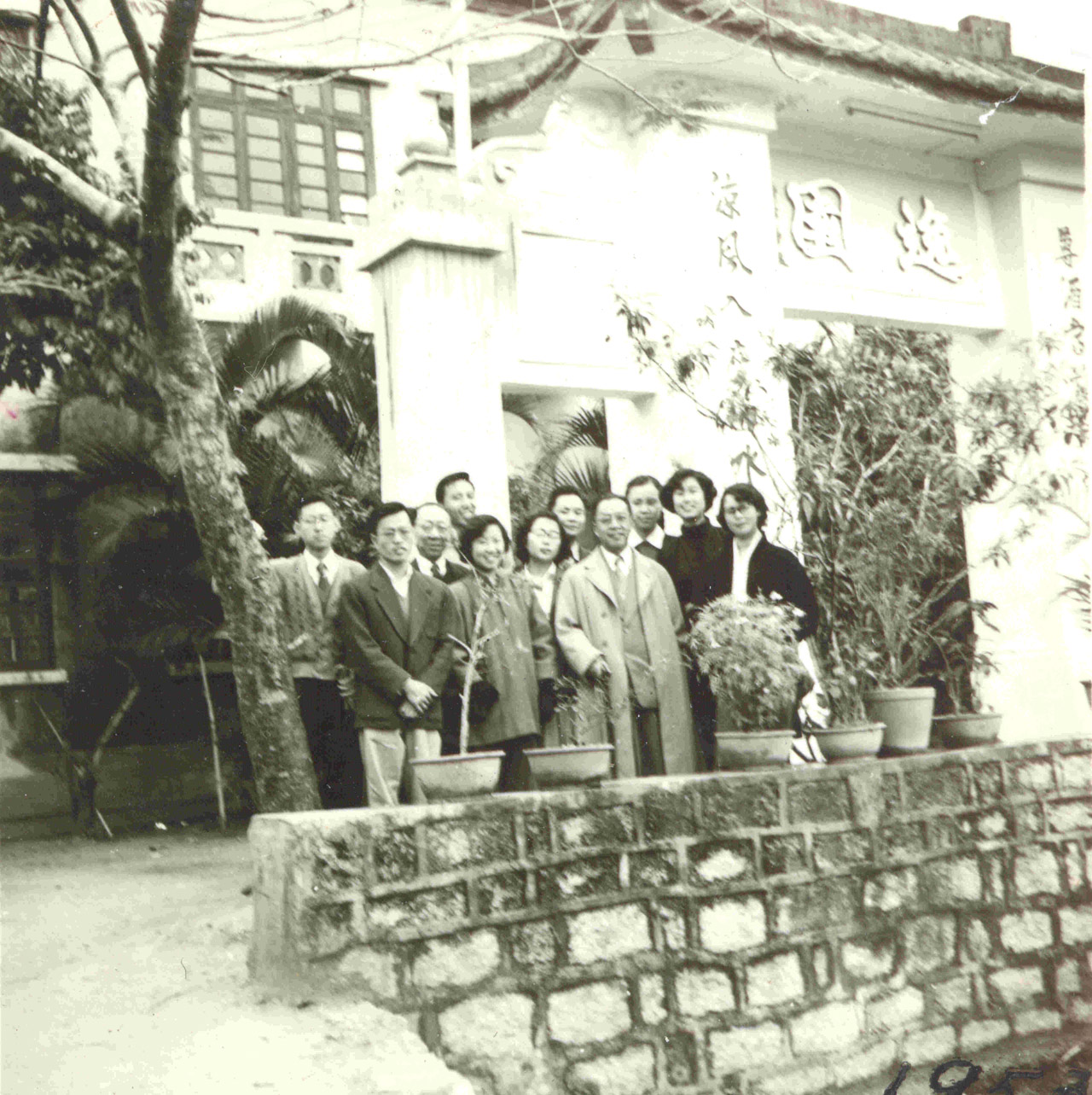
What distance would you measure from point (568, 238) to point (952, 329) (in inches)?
133

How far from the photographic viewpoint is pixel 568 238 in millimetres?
7996

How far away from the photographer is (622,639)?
603 cm

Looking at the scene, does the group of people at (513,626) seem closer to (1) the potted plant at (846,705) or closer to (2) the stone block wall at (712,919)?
(1) the potted plant at (846,705)

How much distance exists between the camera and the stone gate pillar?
23.3 ft

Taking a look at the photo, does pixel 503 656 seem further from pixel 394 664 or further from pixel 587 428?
pixel 587 428

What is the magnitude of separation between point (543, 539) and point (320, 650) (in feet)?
4.05

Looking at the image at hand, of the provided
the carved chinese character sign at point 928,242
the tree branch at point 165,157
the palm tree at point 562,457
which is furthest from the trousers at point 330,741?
the carved chinese character sign at point 928,242

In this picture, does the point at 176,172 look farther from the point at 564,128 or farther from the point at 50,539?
the point at 50,539

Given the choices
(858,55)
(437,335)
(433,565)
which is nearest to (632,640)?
(433,565)

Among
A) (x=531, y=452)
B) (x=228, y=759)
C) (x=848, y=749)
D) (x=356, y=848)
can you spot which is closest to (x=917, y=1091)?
(x=848, y=749)

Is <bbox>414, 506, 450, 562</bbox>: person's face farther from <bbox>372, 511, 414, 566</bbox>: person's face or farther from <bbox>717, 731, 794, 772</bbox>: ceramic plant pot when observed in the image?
<bbox>717, 731, 794, 772</bbox>: ceramic plant pot

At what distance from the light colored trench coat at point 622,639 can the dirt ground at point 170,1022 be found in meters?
1.75

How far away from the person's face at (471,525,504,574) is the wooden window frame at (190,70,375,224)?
17.3 ft

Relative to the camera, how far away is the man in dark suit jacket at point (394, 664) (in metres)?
5.41
